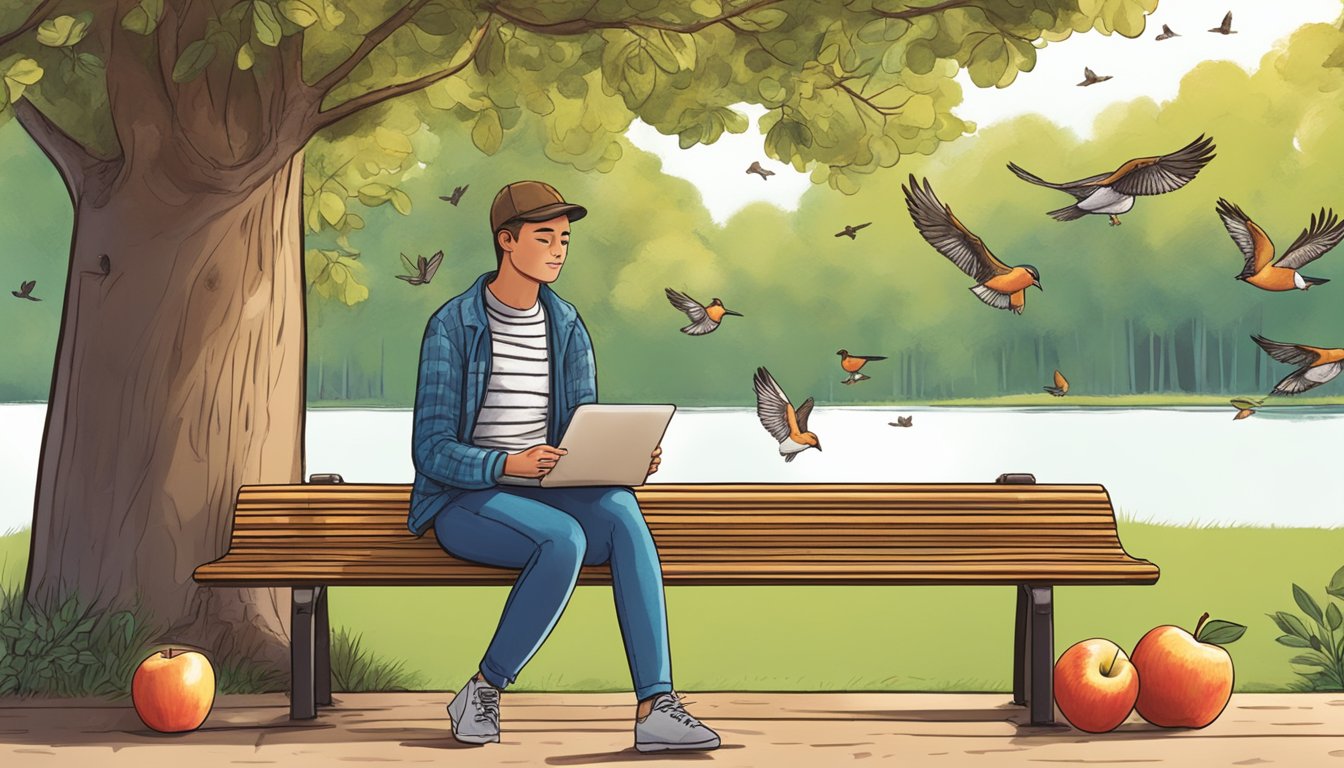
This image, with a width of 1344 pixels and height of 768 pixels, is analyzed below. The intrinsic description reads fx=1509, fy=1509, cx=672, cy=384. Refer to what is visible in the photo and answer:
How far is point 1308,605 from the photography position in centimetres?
608

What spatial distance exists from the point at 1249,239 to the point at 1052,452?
4604 millimetres

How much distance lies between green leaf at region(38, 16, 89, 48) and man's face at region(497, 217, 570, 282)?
1774 millimetres

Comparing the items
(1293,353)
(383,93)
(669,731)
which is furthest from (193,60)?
(1293,353)

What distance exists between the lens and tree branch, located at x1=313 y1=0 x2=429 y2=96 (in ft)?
19.1

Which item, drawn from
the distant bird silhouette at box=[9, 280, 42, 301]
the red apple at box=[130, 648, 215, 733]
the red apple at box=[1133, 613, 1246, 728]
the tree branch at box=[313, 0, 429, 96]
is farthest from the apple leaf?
the distant bird silhouette at box=[9, 280, 42, 301]

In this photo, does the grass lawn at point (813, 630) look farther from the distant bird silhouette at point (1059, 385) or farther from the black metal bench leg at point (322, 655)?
the distant bird silhouette at point (1059, 385)

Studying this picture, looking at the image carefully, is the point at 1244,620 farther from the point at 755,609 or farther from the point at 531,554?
→ the point at 531,554

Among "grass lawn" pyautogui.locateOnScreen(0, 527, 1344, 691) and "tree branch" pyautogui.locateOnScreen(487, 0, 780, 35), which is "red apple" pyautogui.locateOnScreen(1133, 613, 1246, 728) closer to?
"grass lawn" pyautogui.locateOnScreen(0, 527, 1344, 691)

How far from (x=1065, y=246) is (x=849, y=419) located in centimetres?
274

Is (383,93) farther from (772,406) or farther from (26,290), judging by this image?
(772,406)

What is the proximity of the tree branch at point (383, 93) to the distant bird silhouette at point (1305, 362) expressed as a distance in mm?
3688

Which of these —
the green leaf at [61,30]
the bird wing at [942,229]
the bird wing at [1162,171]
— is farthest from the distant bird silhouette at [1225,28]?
the green leaf at [61,30]

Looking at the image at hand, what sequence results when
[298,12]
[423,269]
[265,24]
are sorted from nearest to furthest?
[265,24] → [298,12] → [423,269]

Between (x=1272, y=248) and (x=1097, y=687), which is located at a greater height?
(x=1272, y=248)
